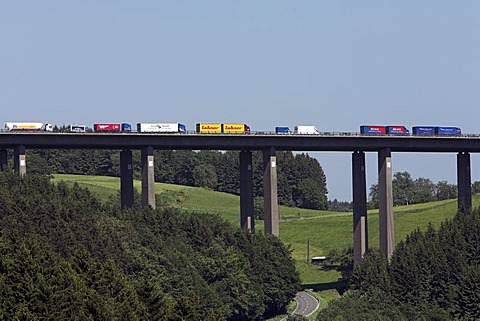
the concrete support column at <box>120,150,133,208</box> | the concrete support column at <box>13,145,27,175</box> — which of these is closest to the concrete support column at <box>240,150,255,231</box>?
the concrete support column at <box>120,150,133,208</box>

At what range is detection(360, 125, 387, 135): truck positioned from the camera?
586ft

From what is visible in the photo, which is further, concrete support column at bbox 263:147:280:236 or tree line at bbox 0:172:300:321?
concrete support column at bbox 263:147:280:236

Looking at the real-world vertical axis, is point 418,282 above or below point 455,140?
A: below

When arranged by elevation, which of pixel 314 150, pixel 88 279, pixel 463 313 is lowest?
pixel 463 313

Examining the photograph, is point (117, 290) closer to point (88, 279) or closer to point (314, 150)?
point (88, 279)

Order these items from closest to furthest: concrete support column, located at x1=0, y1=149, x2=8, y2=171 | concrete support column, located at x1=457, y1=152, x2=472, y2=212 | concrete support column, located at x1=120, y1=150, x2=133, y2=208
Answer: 1. concrete support column, located at x1=0, y1=149, x2=8, y2=171
2. concrete support column, located at x1=120, y1=150, x2=133, y2=208
3. concrete support column, located at x1=457, y1=152, x2=472, y2=212

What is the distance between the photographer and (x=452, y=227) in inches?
6329

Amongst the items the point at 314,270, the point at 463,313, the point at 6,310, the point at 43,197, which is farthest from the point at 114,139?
the point at 6,310

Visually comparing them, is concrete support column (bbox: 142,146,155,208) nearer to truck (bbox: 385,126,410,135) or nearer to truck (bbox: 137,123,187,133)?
truck (bbox: 137,123,187,133)

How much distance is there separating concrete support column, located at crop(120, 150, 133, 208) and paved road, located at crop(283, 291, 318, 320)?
2943 cm

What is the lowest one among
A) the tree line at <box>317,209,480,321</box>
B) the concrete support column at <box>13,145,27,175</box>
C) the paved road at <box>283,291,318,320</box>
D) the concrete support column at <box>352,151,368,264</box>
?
the paved road at <box>283,291,318,320</box>

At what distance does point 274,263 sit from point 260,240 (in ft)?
19.2

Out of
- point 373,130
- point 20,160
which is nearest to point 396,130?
point 373,130

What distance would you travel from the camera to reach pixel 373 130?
179 metres
